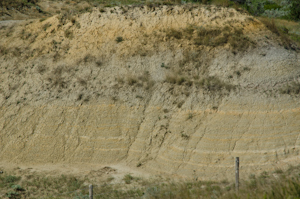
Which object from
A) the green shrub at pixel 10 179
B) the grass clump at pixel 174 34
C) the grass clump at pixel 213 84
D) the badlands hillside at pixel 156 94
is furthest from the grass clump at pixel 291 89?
the green shrub at pixel 10 179

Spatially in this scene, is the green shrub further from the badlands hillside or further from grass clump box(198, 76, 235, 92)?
grass clump box(198, 76, 235, 92)

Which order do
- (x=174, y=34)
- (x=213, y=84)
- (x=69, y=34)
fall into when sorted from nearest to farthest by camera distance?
(x=213, y=84), (x=174, y=34), (x=69, y=34)

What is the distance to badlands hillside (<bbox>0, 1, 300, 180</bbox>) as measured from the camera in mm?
13781

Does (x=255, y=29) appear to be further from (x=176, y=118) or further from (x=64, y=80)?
(x=64, y=80)

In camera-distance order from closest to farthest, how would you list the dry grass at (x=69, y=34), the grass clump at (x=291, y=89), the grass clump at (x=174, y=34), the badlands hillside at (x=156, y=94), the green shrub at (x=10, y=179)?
the green shrub at (x=10, y=179)
the badlands hillside at (x=156, y=94)
the grass clump at (x=291, y=89)
the grass clump at (x=174, y=34)
the dry grass at (x=69, y=34)

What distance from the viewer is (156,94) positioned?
16.2 meters

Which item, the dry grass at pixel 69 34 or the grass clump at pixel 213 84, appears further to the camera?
the dry grass at pixel 69 34

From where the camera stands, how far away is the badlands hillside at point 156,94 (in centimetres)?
1378

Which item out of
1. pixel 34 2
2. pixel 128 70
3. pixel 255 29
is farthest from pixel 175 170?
pixel 34 2

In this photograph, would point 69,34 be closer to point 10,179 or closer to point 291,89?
point 10,179

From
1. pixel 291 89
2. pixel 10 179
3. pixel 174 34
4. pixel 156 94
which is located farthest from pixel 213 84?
pixel 10 179

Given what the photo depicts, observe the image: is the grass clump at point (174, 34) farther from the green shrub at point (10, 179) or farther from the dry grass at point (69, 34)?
the green shrub at point (10, 179)

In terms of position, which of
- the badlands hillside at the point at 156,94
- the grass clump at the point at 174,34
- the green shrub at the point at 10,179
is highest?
the grass clump at the point at 174,34

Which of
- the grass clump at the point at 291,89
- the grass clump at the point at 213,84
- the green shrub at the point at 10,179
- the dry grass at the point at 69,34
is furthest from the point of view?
the dry grass at the point at 69,34
